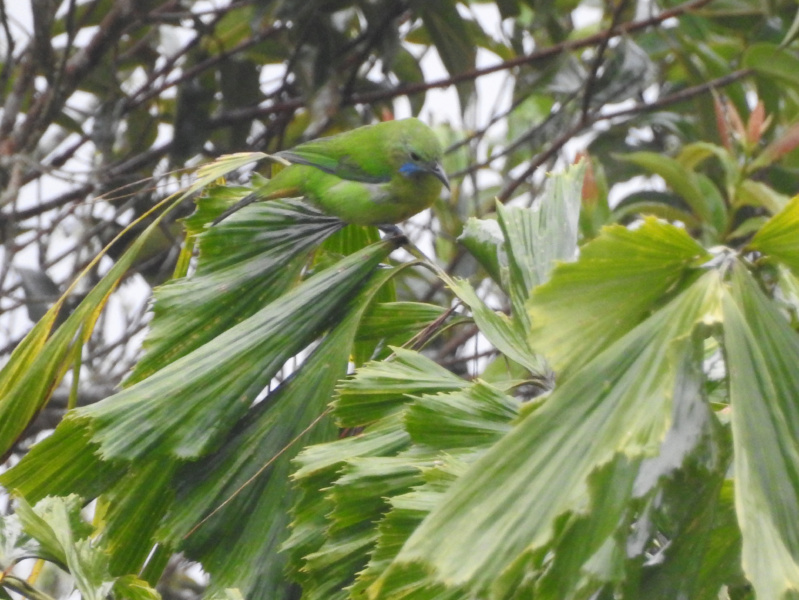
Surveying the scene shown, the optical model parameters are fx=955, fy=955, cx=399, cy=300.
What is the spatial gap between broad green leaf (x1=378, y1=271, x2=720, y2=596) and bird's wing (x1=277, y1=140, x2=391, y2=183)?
1.63 metres

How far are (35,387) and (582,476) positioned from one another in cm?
99

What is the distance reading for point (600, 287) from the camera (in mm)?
1019

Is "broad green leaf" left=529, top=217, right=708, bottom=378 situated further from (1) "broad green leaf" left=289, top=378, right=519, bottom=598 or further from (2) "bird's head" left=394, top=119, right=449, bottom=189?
(2) "bird's head" left=394, top=119, right=449, bottom=189

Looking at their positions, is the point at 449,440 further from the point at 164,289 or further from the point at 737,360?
the point at 164,289

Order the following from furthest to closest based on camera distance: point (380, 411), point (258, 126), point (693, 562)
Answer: point (258, 126) → point (380, 411) → point (693, 562)

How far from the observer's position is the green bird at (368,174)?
2.33 m

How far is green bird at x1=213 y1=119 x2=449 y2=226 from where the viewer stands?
2334 mm

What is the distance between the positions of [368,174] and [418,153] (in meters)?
0.29

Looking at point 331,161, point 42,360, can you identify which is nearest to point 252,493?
point 42,360

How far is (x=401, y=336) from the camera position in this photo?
177cm

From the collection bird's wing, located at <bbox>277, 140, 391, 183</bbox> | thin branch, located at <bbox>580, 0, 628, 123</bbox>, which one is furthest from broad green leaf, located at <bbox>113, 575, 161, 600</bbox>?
thin branch, located at <bbox>580, 0, 628, 123</bbox>

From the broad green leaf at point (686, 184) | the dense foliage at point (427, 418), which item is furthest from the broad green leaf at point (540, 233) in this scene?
the broad green leaf at point (686, 184)

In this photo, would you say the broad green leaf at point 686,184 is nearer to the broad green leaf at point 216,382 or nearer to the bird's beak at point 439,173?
the bird's beak at point 439,173

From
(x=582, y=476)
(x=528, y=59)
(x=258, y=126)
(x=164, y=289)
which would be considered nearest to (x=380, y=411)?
(x=164, y=289)
